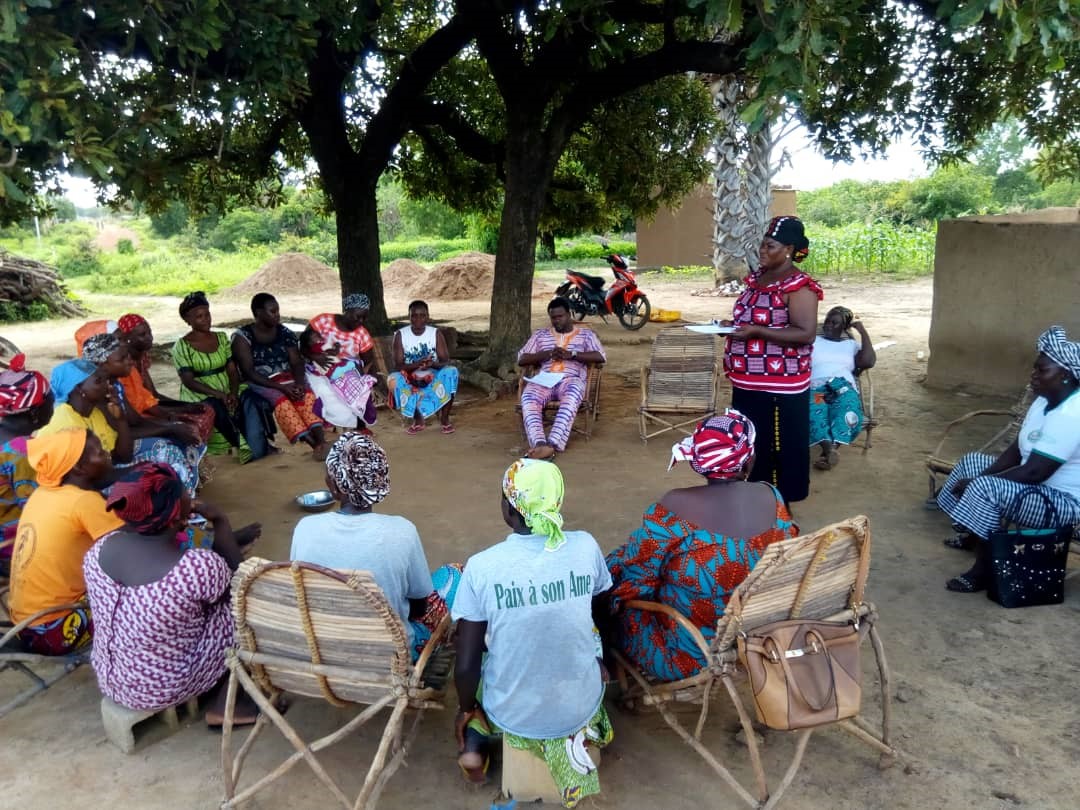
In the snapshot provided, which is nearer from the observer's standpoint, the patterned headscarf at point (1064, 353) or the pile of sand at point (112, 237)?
the patterned headscarf at point (1064, 353)

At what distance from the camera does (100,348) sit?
14.3ft

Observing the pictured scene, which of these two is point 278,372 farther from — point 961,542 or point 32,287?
point 32,287

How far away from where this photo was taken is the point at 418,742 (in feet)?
9.97

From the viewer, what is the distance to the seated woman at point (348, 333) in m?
6.72

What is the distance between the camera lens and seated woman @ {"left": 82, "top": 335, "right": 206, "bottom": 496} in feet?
14.3

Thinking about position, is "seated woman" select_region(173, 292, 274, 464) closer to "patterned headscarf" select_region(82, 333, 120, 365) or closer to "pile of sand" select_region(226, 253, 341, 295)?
"patterned headscarf" select_region(82, 333, 120, 365)

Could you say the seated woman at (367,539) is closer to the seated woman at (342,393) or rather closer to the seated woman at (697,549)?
the seated woman at (697,549)

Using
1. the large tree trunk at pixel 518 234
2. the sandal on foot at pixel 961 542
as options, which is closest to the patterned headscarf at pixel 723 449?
Result: the sandal on foot at pixel 961 542

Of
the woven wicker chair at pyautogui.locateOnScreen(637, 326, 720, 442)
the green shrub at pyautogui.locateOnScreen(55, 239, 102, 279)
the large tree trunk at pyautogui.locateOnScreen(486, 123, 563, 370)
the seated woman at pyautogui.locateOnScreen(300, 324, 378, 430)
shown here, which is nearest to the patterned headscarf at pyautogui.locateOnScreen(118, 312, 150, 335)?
the seated woman at pyautogui.locateOnScreen(300, 324, 378, 430)

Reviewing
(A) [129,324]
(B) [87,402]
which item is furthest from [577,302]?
(B) [87,402]

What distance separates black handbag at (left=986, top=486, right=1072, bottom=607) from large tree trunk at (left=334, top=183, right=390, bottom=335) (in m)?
8.28

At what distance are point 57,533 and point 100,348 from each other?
1.55 m

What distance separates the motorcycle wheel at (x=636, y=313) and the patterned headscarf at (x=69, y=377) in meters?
10.4

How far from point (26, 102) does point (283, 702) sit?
10.6 ft
